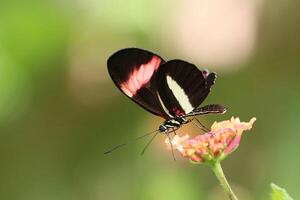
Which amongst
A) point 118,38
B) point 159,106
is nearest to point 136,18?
point 118,38

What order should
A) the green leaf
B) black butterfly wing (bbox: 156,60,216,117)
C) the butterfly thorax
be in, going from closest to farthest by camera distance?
the green leaf
black butterfly wing (bbox: 156,60,216,117)
the butterfly thorax

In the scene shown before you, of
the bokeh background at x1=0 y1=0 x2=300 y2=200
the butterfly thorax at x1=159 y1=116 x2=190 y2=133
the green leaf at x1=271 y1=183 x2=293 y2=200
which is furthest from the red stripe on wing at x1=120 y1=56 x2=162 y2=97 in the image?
the bokeh background at x1=0 y1=0 x2=300 y2=200

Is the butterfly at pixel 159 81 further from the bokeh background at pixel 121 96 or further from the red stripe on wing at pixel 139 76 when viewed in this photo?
the bokeh background at pixel 121 96

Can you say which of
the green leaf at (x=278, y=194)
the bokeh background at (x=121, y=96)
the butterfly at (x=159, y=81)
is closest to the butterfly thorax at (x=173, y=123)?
the butterfly at (x=159, y=81)

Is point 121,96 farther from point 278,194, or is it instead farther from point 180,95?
point 278,194

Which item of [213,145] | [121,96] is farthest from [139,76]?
[121,96]

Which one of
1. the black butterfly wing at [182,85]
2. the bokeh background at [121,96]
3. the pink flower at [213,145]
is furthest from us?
the bokeh background at [121,96]

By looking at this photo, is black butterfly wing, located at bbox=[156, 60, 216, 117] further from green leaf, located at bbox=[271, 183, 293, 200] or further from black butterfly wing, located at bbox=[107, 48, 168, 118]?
green leaf, located at bbox=[271, 183, 293, 200]
